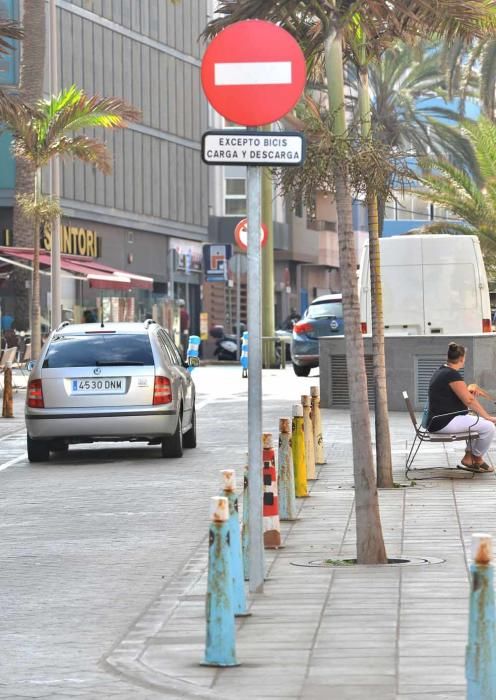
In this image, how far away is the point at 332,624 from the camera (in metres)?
8.55

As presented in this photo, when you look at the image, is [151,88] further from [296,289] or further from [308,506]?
[308,506]

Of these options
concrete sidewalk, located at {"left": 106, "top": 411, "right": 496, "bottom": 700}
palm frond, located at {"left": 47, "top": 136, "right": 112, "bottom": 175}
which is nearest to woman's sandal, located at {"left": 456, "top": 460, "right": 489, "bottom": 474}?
concrete sidewalk, located at {"left": 106, "top": 411, "right": 496, "bottom": 700}

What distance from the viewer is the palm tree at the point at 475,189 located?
121 feet

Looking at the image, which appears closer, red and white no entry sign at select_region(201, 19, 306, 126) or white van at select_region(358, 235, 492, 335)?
red and white no entry sign at select_region(201, 19, 306, 126)

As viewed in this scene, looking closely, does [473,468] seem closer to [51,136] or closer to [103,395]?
[103,395]

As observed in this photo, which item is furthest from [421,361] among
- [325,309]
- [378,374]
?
[325,309]

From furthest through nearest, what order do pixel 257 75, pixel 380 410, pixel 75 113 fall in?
pixel 75 113
pixel 380 410
pixel 257 75

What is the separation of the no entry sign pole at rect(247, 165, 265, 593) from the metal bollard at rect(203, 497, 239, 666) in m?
1.86

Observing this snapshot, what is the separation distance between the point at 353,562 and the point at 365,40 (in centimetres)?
605

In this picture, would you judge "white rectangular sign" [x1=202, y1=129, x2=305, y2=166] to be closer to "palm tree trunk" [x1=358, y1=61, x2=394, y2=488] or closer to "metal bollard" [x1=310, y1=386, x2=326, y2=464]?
"palm tree trunk" [x1=358, y1=61, x2=394, y2=488]

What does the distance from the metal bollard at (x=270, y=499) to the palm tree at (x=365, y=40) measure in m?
0.51

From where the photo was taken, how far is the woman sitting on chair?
54.4 feet

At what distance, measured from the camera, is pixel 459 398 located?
54.8 feet

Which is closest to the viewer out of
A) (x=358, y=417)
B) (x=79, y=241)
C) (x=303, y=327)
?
(x=358, y=417)
